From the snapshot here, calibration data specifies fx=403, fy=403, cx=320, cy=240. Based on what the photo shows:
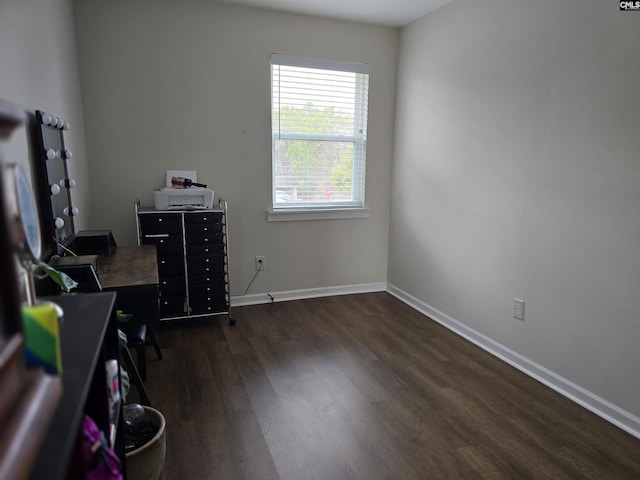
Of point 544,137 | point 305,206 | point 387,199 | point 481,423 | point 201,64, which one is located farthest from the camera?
point 387,199

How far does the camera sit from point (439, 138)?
10.8 ft

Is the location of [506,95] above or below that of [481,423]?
above

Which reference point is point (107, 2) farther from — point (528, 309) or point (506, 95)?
point (528, 309)

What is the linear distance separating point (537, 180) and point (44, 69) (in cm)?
279

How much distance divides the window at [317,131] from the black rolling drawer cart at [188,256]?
76 cm

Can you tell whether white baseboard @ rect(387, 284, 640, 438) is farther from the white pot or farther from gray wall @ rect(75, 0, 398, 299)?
the white pot

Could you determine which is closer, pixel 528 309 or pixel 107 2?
pixel 528 309

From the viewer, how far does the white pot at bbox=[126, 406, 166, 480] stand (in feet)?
4.61

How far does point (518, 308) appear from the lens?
2611 millimetres

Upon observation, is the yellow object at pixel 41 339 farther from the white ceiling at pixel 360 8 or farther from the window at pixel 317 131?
the white ceiling at pixel 360 8

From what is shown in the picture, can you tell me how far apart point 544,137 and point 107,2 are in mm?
3125

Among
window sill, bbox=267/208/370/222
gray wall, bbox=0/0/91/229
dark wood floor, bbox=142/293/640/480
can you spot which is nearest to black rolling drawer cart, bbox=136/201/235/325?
dark wood floor, bbox=142/293/640/480

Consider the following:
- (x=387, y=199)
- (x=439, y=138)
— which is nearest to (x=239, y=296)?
(x=387, y=199)

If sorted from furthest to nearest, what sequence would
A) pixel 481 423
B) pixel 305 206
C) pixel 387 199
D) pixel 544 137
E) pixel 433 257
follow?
pixel 387 199 < pixel 305 206 < pixel 433 257 < pixel 544 137 < pixel 481 423
